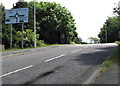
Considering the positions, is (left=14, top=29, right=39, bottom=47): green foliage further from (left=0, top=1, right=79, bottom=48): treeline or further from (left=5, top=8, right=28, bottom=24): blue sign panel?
(left=5, top=8, right=28, bottom=24): blue sign panel

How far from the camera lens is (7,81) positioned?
8438mm

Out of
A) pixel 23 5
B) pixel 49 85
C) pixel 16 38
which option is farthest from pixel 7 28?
pixel 49 85

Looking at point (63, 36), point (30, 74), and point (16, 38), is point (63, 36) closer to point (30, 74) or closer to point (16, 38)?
point (16, 38)

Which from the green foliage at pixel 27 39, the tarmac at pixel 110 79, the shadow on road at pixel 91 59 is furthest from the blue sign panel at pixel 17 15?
the tarmac at pixel 110 79

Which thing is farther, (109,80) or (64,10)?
(64,10)

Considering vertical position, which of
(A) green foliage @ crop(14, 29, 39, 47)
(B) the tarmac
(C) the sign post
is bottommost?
(B) the tarmac

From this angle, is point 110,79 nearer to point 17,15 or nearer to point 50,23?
point 17,15

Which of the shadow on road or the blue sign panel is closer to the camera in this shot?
the shadow on road

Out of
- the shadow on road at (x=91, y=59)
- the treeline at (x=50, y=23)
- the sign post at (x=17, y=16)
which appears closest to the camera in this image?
the shadow on road at (x=91, y=59)

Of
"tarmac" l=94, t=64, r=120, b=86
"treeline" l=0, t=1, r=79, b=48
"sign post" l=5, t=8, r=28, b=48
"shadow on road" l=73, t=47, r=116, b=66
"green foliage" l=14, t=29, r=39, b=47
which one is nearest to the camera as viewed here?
"tarmac" l=94, t=64, r=120, b=86

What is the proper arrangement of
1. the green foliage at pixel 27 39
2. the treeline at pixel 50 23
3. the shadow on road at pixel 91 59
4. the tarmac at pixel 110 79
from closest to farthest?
the tarmac at pixel 110 79 < the shadow on road at pixel 91 59 < the green foliage at pixel 27 39 < the treeline at pixel 50 23

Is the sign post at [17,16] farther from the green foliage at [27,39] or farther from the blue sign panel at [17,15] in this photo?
the green foliage at [27,39]

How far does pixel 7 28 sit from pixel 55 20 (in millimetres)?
12459

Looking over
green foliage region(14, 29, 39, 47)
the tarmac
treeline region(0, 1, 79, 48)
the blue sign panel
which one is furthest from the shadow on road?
treeline region(0, 1, 79, 48)
